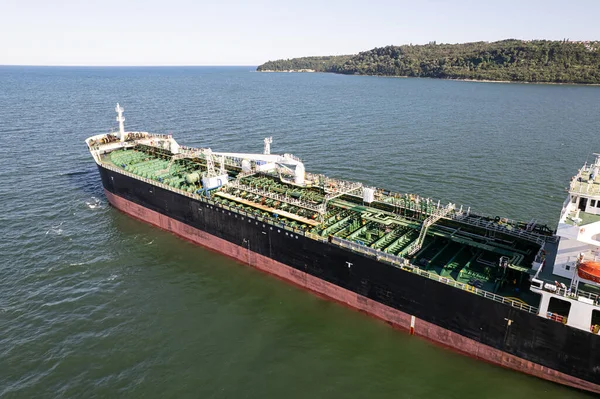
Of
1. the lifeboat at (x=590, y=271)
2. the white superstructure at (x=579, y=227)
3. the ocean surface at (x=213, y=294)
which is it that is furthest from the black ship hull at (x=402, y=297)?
the white superstructure at (x=579, y=227)

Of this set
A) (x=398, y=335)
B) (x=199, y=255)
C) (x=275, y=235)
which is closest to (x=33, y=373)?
(x=199, y=255)

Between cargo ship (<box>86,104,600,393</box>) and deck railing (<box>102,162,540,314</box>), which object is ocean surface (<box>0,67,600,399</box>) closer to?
cargo ship (<box>86,104,600,393</box>)

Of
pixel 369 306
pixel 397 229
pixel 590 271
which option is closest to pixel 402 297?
pixel 369 306

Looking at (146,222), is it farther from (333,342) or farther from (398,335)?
(398,335)

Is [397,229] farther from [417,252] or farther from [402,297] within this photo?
[402,297]

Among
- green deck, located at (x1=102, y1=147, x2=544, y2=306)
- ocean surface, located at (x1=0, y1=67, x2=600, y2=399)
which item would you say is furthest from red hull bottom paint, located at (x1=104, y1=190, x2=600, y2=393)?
green deck, located at (x1=102, y1=147, x2=544, y2=306)
